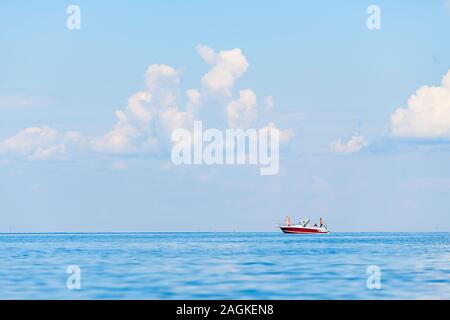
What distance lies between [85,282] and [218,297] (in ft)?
49.2

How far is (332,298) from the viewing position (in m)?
54.1

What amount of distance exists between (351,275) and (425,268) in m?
11.2

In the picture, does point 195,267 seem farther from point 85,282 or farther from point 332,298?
point 332,298

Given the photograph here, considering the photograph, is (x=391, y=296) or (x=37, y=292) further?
(x=37, y=292)

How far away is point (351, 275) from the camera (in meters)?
74.2

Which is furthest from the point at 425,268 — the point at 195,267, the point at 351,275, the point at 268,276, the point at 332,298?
the point at 332,298
